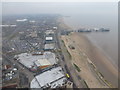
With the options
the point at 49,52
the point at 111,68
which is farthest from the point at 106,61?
the point at 49,52

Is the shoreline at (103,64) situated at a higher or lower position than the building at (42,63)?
lower

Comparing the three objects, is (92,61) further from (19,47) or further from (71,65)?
(19,47)

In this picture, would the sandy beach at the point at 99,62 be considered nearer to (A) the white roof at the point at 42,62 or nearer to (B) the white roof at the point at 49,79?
(B) the white roof at the point at 49,79

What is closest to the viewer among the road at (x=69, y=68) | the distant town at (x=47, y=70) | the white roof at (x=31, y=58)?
the distant town at (x=47, y=70)

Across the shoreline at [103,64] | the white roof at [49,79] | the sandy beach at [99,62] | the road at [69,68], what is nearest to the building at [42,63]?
the white roof at [49,79]

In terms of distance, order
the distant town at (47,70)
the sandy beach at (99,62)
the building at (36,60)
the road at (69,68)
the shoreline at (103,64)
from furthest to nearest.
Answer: the building at (36,60), the shoreline at (103,64), the sandy beach at (99,62), the road at (69,68), the distant town at (47,70)

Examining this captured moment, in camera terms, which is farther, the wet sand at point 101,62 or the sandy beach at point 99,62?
the wet sand at point 101,62

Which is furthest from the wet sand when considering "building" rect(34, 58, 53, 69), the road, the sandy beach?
"building" rect(34, 58, 53, 69)
